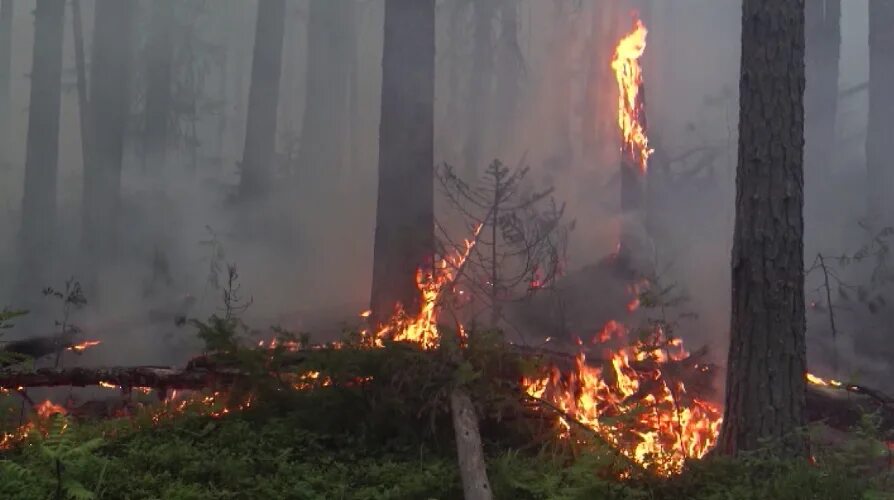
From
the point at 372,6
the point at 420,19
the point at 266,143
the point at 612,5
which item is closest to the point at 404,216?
the point at 420,19

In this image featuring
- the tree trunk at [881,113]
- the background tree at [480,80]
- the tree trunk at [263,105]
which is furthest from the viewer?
the background tree at [480,80]

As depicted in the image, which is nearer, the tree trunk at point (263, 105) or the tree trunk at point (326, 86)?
the tree trunk at point (263, 105)

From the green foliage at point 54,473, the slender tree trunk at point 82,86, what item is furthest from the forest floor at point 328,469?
the slender tree trunk at point 82,86

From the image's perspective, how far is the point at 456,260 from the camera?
32.4 feet

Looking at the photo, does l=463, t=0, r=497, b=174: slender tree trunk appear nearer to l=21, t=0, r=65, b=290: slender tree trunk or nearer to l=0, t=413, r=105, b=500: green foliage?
l=21, t=0, r=65, b=290: slender tree trunk

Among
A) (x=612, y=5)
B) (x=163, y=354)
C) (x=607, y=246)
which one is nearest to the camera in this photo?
(x=163, y=354)

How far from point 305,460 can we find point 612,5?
2297 centimetres

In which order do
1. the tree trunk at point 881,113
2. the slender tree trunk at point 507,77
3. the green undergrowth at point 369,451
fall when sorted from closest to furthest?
the green undergrowth at point 369,451 → the tree trunk at point 881,113 → the slender tree trunk at point 507,77

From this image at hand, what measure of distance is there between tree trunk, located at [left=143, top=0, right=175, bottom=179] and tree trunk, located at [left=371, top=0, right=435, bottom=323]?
17864 mm

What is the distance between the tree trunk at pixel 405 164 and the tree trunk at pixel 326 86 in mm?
14733

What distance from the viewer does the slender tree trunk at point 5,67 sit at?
27.8m

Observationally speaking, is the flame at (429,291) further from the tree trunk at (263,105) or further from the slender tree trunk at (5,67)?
the slender tree trunk at (5,67)

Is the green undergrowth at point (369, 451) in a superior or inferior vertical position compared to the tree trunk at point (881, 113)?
inferior

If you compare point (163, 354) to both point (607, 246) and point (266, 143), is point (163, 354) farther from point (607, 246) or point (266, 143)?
point (607, 246)
